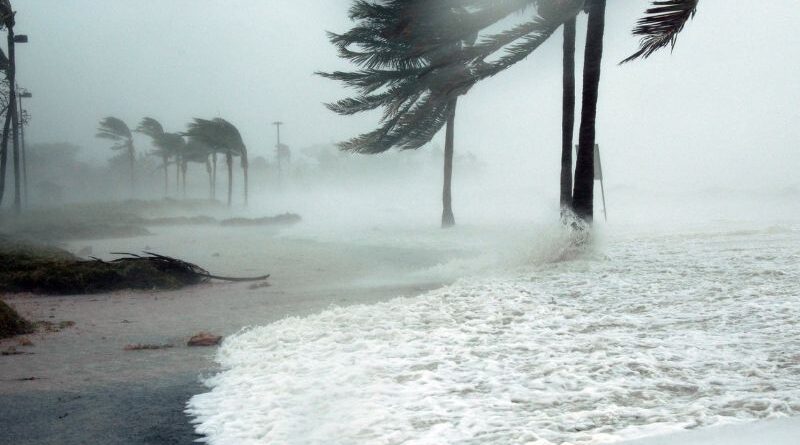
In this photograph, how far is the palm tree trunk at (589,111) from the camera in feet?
32.3

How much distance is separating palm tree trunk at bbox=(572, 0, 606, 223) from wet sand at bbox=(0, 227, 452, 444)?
2.89m

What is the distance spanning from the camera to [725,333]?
411 cm

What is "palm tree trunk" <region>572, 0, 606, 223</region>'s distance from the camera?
388 inches

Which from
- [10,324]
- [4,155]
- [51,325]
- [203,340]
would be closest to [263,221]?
[4,155]

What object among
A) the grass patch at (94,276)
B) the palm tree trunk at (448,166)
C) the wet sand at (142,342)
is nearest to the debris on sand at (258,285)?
the wet sand at (142,342)

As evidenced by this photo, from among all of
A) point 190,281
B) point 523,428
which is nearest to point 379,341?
point 523,428

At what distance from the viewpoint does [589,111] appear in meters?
9.91

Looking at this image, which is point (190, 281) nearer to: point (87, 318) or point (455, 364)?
point (87, 318)

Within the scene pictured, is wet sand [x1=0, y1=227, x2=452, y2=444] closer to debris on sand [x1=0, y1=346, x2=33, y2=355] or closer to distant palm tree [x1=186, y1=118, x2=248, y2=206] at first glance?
debris on sand [x1=0, y1=346, x2=33, y2=355]

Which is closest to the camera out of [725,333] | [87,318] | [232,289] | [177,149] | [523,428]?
[523,428]

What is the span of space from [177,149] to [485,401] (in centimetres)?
5862

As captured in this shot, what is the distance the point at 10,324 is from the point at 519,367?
4.58m

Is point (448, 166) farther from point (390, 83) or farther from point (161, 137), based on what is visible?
point (161, 137)

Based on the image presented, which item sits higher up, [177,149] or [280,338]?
[177,149]
